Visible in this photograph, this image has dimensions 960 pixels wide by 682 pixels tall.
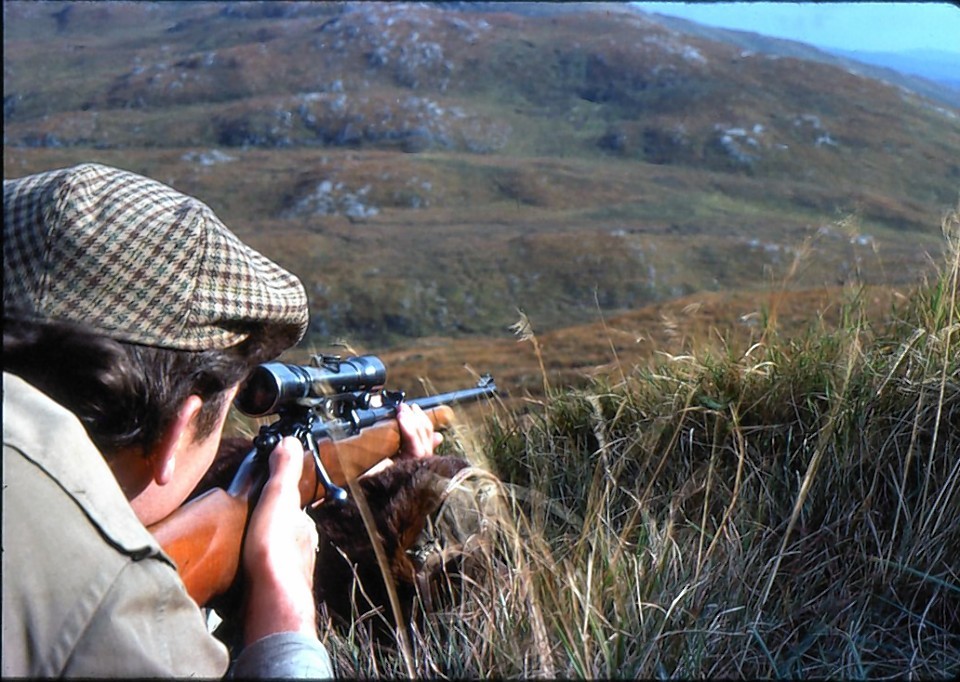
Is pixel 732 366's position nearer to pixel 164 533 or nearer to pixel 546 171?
pixel 164 533

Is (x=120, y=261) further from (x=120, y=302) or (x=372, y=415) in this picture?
(x=372, y=415)

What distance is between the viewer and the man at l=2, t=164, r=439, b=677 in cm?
145

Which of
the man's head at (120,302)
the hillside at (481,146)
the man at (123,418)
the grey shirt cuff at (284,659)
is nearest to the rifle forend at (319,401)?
the man at (123,418)

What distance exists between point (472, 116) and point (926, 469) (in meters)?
65.0

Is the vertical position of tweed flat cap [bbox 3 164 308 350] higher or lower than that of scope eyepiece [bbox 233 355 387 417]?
higher

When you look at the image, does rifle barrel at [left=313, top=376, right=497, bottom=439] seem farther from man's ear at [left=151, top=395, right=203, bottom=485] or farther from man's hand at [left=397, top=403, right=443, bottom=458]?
man's ear at [left=151, top=395, right=203, bottom=485]

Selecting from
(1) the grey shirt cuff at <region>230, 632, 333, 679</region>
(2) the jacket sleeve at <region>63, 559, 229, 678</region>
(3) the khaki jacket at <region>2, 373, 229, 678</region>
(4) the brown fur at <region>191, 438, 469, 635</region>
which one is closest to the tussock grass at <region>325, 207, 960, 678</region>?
(4) the brown fur at <region>191, 438, 469, 635</region>

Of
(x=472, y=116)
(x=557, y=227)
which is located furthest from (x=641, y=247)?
(x=472, y=116)

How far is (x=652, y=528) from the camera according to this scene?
2887 millimetres

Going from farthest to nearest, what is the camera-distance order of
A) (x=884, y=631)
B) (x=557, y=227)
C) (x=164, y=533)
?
(x=557, y=227) → (x=884, y=631) → (x=164, y=533)

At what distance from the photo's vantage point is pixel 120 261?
2023mm

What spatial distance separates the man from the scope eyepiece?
22 centimetres

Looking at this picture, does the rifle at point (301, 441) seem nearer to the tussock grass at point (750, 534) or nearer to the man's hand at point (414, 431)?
the man's hand at point (414, 431)

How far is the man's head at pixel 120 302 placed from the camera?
6.28ft
